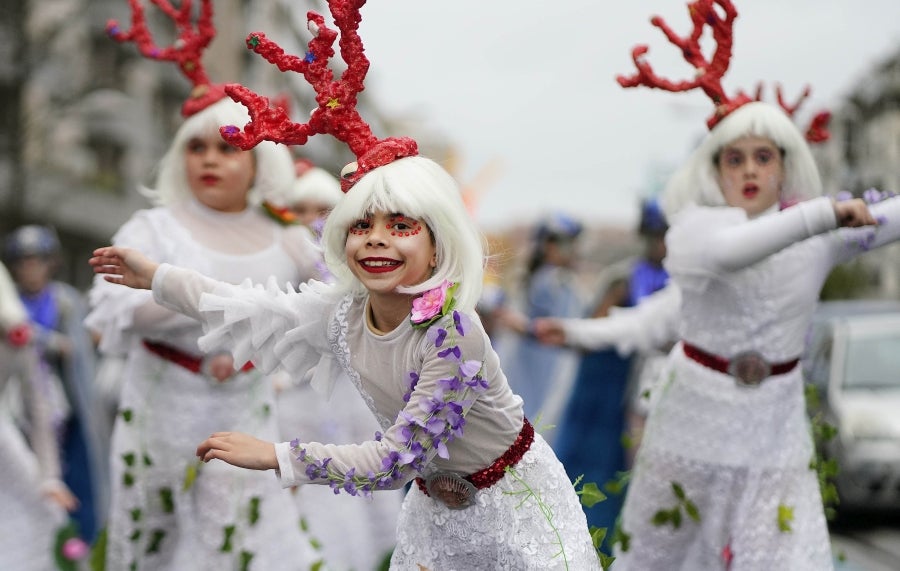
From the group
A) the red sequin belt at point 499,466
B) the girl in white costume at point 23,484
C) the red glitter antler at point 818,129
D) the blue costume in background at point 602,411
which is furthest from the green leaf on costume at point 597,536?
the blue costume in background at point 602,411

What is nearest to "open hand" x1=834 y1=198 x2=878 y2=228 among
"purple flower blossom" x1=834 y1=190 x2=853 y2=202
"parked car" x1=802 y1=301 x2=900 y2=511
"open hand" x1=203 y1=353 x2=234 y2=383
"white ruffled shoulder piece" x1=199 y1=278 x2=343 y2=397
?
"purple flower blossom" x1=834 y1=190 x2=853 y2=202

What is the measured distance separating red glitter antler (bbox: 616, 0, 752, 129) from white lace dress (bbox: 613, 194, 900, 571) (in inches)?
17.1

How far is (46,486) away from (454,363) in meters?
3.84

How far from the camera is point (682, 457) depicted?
4.50m

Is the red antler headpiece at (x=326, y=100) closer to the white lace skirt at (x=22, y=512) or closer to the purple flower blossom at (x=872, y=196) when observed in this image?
the purple flower blossom at (x=872, y=196)

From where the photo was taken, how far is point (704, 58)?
4629 millimetres

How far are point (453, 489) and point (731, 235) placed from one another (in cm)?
137

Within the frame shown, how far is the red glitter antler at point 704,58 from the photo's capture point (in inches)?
179

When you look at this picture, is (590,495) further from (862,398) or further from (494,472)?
(862,398)

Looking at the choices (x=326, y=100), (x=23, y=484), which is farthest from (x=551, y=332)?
(x=326, y=100)

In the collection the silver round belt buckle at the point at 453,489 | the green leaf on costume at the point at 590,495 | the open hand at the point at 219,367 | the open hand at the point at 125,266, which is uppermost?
the open hand at the point at 125,266

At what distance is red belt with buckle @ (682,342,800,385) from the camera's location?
441cm

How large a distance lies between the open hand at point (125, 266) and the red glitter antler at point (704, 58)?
1.82m

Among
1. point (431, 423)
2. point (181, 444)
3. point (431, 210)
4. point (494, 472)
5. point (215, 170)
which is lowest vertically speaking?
point (181, 444)
